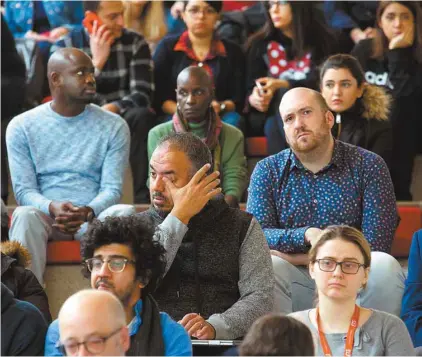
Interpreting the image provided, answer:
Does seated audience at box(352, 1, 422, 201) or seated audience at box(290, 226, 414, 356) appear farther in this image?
seated audience at box(352, 1, 422, 201)

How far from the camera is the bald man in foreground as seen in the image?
2.53 m

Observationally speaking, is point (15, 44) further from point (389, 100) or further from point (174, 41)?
point (389, 100)

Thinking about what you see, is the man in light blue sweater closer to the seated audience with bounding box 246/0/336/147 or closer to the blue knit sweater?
the blue knit sweater

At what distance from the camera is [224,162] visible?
4.57 metres

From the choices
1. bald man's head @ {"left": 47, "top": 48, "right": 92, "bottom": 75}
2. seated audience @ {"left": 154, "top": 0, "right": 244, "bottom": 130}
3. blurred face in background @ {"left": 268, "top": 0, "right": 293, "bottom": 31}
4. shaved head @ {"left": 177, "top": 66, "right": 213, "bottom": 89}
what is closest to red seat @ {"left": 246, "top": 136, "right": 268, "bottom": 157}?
seated audience @ {"left": 154, "top": 0, "right": 244, "bottom": 130}

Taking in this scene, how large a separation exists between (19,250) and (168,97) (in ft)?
6.17

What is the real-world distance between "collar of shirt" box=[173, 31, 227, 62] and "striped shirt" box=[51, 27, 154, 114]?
0.16m

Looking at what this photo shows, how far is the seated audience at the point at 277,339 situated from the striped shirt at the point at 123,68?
2753 millimetres

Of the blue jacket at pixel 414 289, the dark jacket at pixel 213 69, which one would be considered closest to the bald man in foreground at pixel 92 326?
the blue jacket at pixel 414 289

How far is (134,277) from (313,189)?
1.08 m

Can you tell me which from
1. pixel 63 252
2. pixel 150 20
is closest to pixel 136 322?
pixel 63 252

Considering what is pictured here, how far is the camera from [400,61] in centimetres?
509

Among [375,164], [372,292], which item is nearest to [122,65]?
[375,164]

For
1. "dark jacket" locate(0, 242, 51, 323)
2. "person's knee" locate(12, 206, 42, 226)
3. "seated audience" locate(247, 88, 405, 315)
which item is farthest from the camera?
"person's knee" locate(12, 206, 42, 226)
